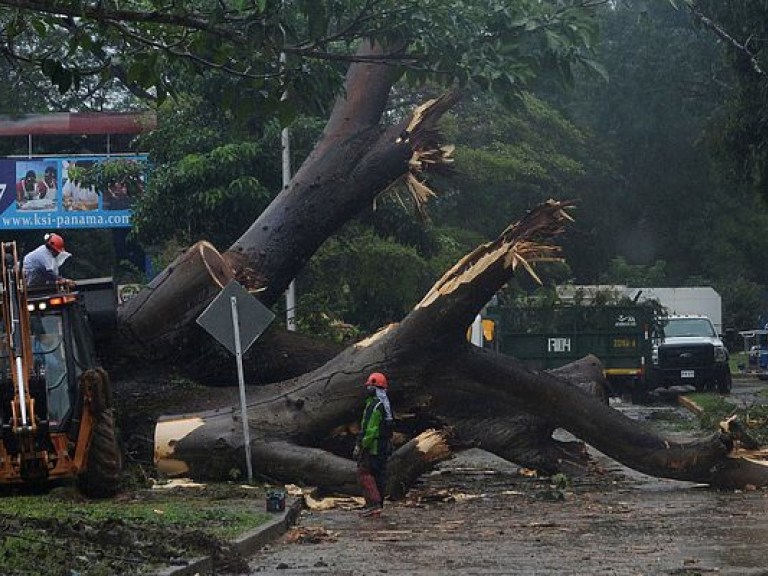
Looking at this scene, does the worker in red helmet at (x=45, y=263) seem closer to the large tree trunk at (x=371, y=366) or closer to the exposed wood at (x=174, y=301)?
the large tree trunk at (x=371, y=366)

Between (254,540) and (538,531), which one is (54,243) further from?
(538,531)

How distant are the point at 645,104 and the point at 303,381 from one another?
45916 millimetres

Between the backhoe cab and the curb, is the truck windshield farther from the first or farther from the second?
the backhoe cab

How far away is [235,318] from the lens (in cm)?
2030

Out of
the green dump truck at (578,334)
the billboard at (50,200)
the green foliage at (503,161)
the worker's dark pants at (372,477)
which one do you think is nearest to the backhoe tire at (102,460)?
the worker's dark pants at (372,477)

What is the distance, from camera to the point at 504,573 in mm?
12359

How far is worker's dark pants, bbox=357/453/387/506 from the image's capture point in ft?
60.3

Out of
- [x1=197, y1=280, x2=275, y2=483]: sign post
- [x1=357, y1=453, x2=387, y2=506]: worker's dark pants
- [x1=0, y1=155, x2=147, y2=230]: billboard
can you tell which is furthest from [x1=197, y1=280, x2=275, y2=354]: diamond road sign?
[x1=0, y1=155, x2=147, y2=230]: billboard

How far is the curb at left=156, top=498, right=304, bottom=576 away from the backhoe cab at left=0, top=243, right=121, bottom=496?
2065mm

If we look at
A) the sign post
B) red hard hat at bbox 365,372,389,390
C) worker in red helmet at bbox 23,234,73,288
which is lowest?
red hard hat at bbox 365,372,389,390

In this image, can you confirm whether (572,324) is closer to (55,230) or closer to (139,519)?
(55,230)

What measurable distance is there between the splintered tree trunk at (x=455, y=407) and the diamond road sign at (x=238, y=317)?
82cm

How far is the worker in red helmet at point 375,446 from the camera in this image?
18406 mm

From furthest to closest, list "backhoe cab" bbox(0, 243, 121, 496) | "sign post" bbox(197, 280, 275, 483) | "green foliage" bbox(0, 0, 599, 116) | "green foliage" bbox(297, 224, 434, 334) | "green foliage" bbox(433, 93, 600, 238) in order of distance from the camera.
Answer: "green foliage" bbox(433, 93, 600, 238), "green foliage" bbox(297, 224, 434, 334), "sign post" bbox(197, 280, 275, 483), "backhoe cab" bbox(0, 243, 121, 496), "green foliage" bbox(0, 0, 599, 116)
